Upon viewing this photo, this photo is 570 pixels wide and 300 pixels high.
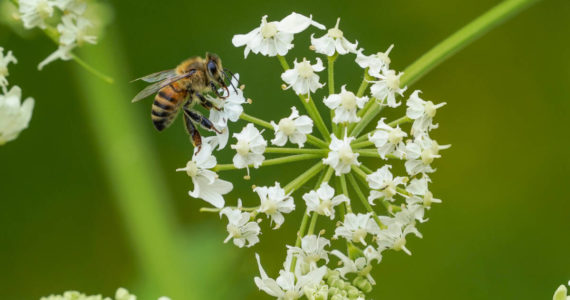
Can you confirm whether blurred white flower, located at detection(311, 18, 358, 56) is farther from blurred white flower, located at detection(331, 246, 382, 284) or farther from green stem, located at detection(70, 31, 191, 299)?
green stem, located at detection(70, 31, 191, 299)

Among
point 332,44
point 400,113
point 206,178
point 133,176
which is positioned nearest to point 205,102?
point 206,178

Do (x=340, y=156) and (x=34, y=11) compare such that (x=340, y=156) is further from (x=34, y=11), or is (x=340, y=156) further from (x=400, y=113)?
(x=400, y=113)

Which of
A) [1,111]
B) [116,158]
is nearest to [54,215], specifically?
[116,158]

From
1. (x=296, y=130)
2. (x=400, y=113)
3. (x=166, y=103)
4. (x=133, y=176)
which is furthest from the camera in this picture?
(x=400, y=113)

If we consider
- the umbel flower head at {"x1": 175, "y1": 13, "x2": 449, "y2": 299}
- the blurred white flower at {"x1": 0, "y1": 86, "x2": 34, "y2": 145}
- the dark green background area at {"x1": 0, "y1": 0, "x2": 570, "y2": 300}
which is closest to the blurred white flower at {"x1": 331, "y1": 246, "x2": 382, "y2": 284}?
the umbel flower head at {"x1": 175, "y1": 13, "x2": 449, "y2": 299}

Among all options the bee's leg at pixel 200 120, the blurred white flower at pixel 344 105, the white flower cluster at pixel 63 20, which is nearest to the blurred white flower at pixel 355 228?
the blurred white flower at pixel 344 105
